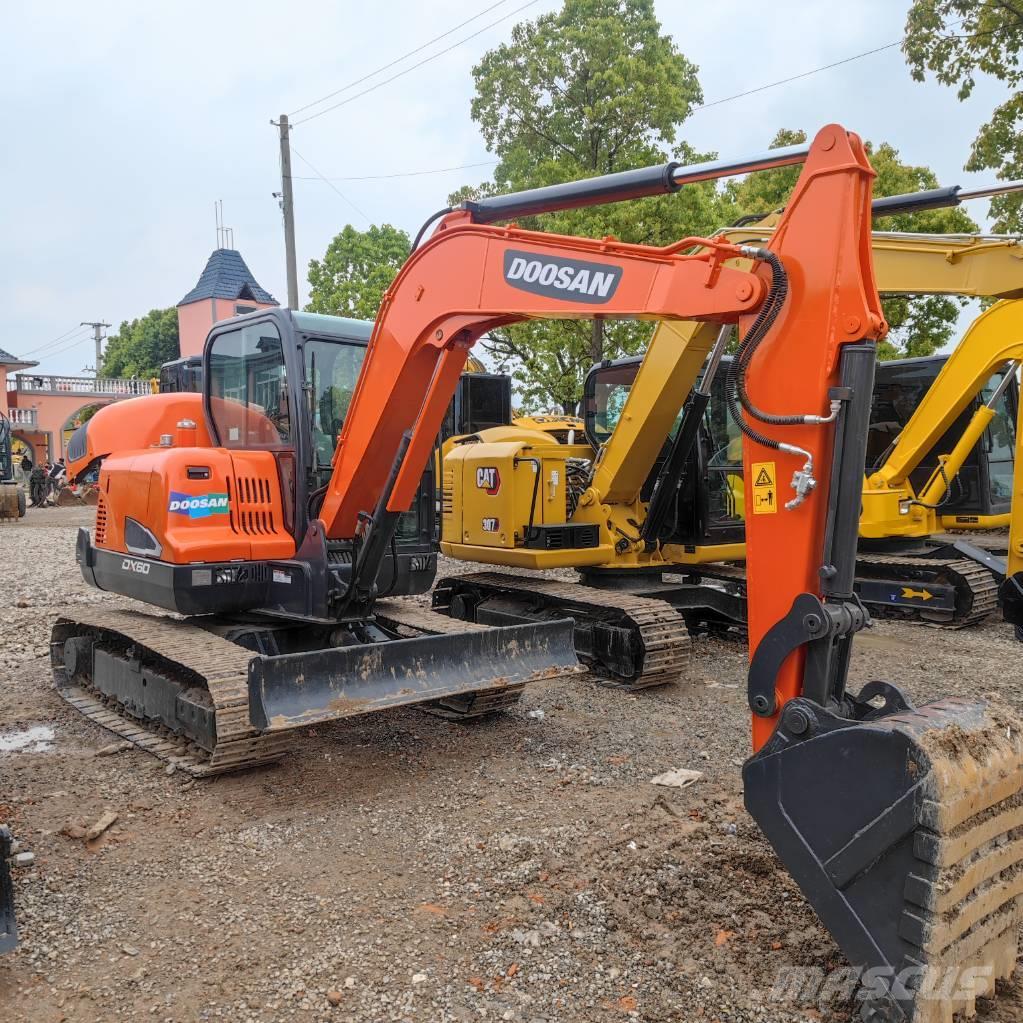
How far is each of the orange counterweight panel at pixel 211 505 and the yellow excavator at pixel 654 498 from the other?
2.46 metres

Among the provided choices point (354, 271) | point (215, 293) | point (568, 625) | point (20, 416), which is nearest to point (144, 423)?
point (568, 625)

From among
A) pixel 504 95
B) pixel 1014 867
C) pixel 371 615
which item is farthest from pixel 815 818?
pixel 504 95

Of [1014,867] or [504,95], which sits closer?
[1014,867]

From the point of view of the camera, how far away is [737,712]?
19.5 feet

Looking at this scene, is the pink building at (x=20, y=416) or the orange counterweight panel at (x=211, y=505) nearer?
the orange counterweight panel at (x=211, y=505)

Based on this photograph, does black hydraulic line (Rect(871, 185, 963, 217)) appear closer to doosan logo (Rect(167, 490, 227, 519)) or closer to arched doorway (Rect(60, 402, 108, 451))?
doosan logo (Rect(167, 490, 227, 519))

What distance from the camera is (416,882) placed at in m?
3.68

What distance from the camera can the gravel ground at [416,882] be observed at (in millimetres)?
2936

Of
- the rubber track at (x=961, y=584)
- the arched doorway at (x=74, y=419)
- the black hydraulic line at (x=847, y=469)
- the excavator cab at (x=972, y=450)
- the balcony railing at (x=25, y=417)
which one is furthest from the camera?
the arched doorway at (x=74, y=419)

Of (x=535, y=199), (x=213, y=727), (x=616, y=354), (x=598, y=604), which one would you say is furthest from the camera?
(x=616, y=354)

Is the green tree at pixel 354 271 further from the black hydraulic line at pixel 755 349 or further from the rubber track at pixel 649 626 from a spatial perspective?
the black hydraulic line at pixel 755 349

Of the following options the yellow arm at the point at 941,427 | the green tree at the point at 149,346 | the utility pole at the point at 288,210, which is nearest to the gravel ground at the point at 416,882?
the yellow arm at the point at 941,427

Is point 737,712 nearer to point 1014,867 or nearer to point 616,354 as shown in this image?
point 1014,867

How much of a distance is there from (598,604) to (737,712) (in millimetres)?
1308
